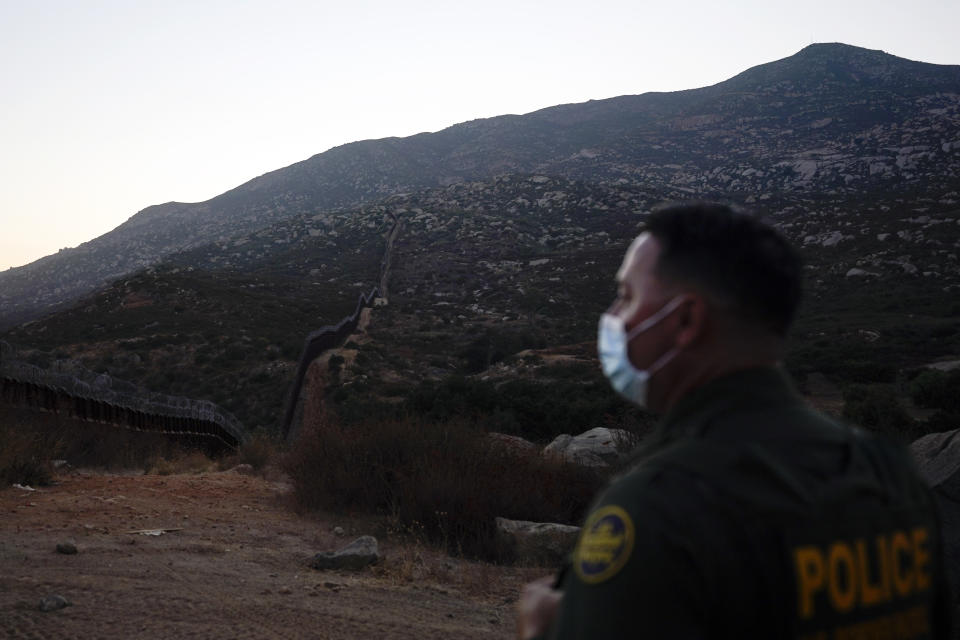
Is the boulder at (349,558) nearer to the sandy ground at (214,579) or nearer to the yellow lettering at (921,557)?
the sandy ground at (214,579)

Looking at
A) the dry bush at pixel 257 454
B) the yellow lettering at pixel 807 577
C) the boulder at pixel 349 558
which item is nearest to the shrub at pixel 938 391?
the dry bush at pixel 257 454

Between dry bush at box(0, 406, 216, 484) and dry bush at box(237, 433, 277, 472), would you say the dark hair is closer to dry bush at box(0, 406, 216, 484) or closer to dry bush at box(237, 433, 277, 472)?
dry bush at box(0, 406, 216, 484)

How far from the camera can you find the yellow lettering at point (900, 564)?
1294mm

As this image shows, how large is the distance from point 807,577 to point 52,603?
487 cm

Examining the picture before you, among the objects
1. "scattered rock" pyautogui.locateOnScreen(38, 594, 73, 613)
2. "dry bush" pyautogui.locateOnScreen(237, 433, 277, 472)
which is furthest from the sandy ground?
"dry bush" pyautogui.locateOnScreen(237, 433, 277, 472)

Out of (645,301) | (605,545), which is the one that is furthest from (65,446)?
(605,545)

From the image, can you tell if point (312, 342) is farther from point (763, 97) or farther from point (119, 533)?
point (763, 97)

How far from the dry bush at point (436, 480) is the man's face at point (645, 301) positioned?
572 centimetres

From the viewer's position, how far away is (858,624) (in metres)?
1.23

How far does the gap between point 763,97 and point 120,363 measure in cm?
11669

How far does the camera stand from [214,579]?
5523mm

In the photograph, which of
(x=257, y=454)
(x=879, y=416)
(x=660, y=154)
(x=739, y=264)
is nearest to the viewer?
(x=739, y=264)

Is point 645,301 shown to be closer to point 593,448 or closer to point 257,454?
point 593,448

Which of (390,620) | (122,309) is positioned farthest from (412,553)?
(122,309)
